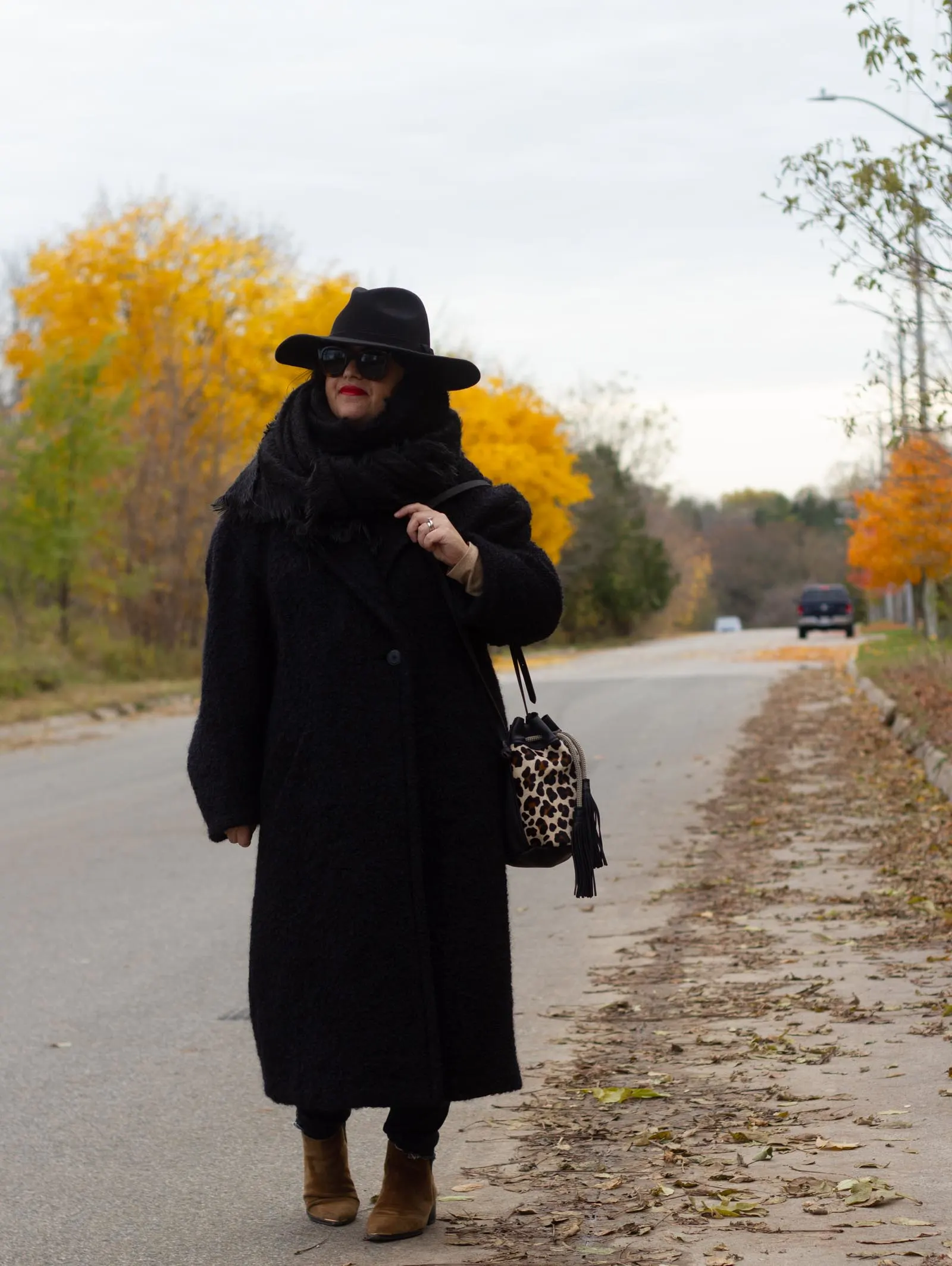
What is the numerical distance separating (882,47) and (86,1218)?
879 centimetres

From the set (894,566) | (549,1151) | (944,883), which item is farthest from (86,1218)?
(894,566)

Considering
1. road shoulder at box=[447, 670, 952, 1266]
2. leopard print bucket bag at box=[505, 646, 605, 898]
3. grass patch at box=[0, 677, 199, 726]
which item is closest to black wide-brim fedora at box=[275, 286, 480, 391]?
leopard print bucket bag at box=[505, 646, 605, 898]

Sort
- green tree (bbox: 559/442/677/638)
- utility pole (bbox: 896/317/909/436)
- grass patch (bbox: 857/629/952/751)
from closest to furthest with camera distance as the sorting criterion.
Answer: utility pole (bbox: 896/317/909/436) → grass patch (bbox: 857/629/952/751) → green tree (bbox: 559/442/677/638)

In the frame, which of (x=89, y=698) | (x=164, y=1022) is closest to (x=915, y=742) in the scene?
(x=164, y=1022)

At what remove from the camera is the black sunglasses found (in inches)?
167

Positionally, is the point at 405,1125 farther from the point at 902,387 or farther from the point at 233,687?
the point at 902,387

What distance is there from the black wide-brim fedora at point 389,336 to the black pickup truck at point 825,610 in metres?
55.3

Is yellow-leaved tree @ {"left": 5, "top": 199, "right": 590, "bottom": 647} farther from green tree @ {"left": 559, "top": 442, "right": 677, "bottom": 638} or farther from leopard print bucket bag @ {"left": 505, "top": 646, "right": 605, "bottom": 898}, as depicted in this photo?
green tree @ {"left": 559, "top": 442, "right": 677, "bottom": 638}

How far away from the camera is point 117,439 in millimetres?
28672

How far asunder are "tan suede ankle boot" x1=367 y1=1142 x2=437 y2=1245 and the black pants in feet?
0.07

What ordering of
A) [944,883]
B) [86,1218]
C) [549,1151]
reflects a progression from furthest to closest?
1. [944,883]
2. [549,1151]
3. [86,1218]

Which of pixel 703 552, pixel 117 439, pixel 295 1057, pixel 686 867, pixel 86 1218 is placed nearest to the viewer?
pixel 295 1057

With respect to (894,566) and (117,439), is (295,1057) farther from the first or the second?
(894,566)

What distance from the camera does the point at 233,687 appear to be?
423cm
